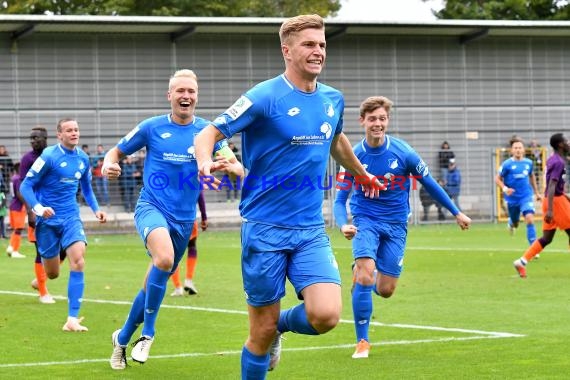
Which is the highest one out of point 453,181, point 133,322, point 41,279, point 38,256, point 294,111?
point 294,111

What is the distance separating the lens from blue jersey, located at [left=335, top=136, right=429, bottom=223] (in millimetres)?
10977

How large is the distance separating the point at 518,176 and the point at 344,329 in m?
12.2

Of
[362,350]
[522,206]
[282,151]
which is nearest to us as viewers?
[282,151]

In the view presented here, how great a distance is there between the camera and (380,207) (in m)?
11.2

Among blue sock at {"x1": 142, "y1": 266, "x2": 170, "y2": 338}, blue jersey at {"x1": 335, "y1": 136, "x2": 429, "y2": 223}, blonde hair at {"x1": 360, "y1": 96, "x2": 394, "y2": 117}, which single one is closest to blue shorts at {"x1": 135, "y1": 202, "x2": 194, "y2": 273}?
blue sock at {"x1": 142, "y1": 266, "x2": 170, "y2": 338}

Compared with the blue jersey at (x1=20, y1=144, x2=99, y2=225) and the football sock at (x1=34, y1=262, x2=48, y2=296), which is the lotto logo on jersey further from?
the football sock at (x1=34, y1=262, x2=48, y2=296)

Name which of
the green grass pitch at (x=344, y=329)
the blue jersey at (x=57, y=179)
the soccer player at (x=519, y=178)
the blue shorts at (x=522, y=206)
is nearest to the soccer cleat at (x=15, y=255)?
the green grass pitch at (x=344, y=329)

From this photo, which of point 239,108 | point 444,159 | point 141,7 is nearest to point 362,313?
point 239,108

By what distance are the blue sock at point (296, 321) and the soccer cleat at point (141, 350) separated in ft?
7.39

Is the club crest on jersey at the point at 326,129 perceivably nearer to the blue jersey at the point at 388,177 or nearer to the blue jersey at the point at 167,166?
the blue jersey at the point at 167,166

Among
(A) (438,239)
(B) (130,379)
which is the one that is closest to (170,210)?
(B) (130,379)

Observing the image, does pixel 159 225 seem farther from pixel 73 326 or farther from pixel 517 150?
pixel 517 150

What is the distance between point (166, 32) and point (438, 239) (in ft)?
43.7

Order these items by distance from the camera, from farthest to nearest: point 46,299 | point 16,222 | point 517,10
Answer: point 517,10 < point 16,222 < point 46,299
